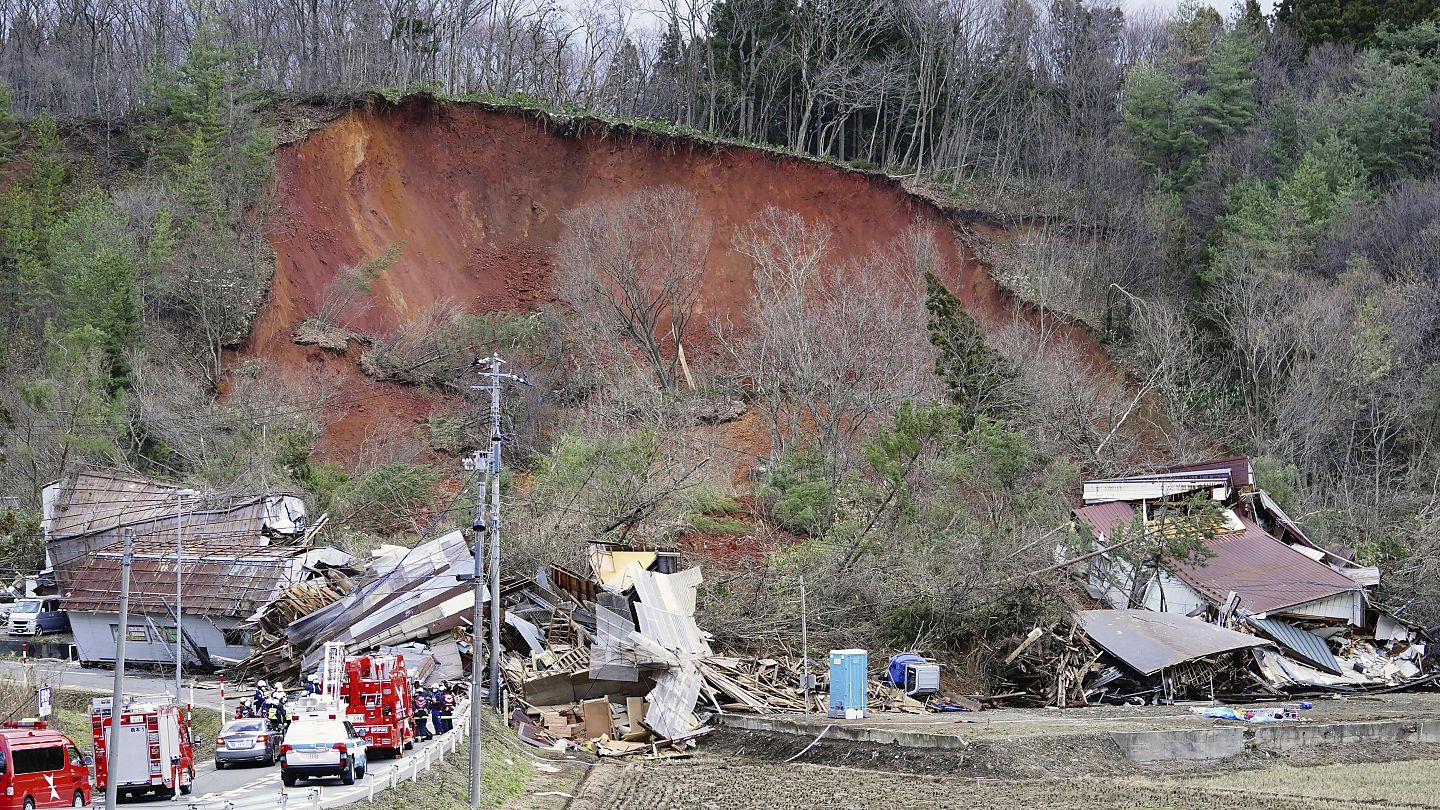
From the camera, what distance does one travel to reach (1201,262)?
51.1 metres

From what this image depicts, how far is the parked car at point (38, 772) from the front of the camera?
15172mm

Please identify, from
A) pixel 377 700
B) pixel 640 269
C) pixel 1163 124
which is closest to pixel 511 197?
pixel 640 269

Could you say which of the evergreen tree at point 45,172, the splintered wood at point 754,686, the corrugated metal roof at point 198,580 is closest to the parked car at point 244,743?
the splintered wood at point 754,686

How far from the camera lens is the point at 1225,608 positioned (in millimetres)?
30828

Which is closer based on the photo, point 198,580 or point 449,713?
point 449,713

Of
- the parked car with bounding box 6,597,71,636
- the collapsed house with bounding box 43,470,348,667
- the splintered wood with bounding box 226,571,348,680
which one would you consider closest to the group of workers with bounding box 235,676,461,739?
the splintered wood with bounding box 226,571,348,680

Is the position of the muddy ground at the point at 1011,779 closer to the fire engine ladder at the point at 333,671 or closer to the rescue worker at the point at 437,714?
the rescue worker at the point at 437,714

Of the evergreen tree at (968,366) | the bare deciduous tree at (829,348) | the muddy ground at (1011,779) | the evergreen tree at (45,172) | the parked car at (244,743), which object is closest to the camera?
the muddy ground at (1011,779)

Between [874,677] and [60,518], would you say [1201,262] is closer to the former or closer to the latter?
[874,677]

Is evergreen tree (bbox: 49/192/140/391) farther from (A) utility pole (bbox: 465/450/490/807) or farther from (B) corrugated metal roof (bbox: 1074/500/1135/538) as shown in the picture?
(B) corrugated metal roof (bbox: 1074/500/1135/538)

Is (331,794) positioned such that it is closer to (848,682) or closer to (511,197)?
(848,682)

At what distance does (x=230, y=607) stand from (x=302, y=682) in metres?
5.36

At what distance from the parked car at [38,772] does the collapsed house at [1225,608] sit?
18.0m

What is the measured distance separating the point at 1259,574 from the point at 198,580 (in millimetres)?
24301
